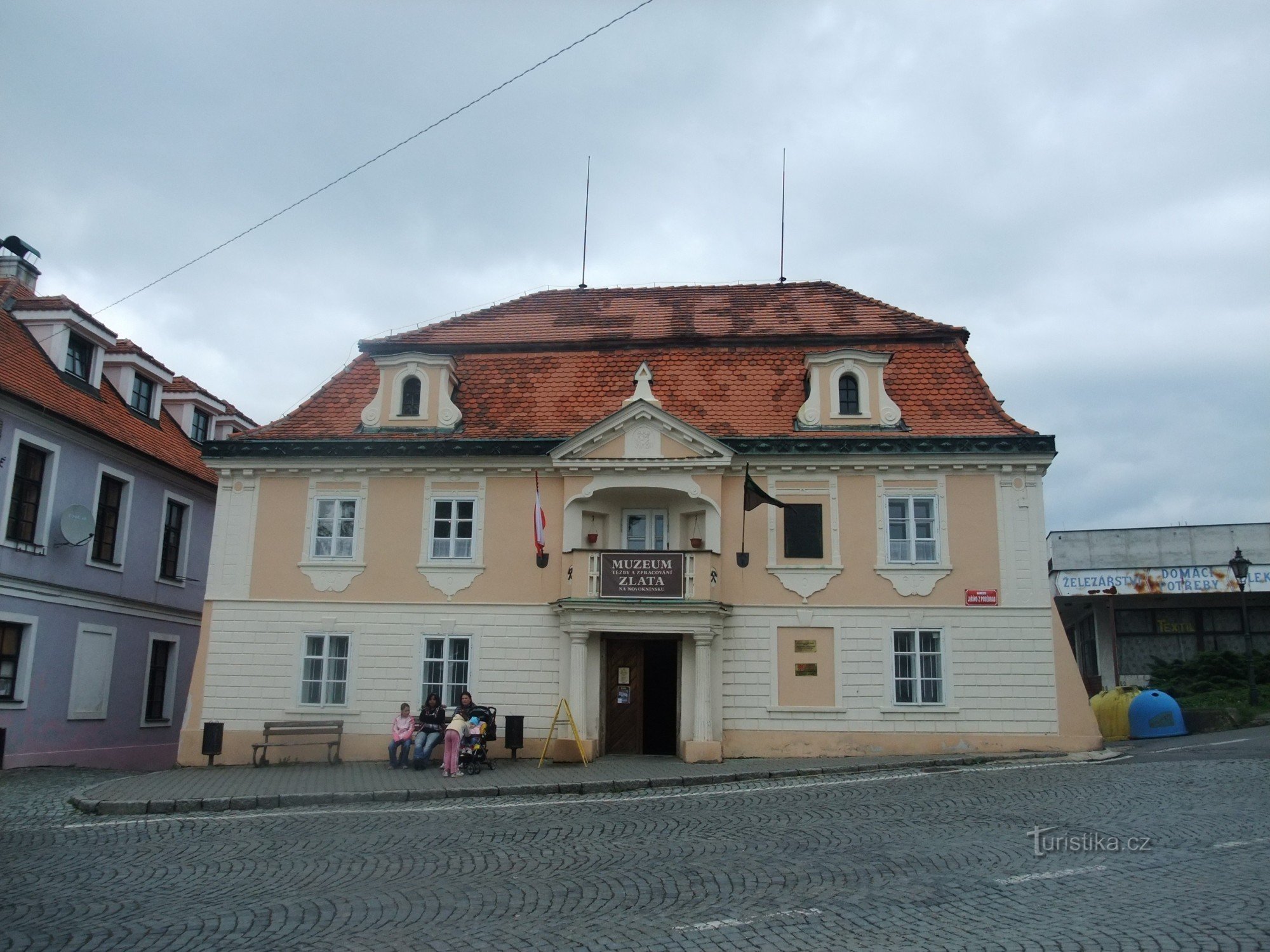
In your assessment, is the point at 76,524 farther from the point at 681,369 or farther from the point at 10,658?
the point at 681,369

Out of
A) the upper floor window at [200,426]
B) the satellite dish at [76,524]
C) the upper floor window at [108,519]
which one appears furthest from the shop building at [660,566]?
the upper floor window at [200,426]

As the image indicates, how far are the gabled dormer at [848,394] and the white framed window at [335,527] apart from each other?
10.1 m

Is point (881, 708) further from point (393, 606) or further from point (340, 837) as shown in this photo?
point (340, 837)

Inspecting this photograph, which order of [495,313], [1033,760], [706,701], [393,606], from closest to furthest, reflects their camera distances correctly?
[1033,760] → [706,701] → [393,606] → [495,313]

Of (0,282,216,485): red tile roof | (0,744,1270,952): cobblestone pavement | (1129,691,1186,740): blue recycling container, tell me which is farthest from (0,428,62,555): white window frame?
(1129,691,1186,740): blue recycling container

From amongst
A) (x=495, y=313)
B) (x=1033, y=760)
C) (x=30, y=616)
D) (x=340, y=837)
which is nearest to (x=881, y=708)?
(x=1033, y=760)

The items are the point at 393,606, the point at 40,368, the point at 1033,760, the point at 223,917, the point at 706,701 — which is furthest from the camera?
the point at 40,368

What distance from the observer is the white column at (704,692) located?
21188 millimetres

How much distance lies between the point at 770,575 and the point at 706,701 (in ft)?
9.88

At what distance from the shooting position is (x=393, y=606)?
2280 centimetres

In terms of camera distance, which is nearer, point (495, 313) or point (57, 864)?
point (57, 864)

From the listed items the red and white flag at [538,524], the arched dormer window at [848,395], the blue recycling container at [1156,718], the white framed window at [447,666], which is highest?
the arched dormer window at [848,395]

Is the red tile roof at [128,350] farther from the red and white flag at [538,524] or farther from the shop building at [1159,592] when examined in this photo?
the shop building at [1159,592]

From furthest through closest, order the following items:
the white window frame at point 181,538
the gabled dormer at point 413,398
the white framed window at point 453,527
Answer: the white window frame at point 181,538 < the gabled dormer at point 413,398 < the white framed window at point 453,527
